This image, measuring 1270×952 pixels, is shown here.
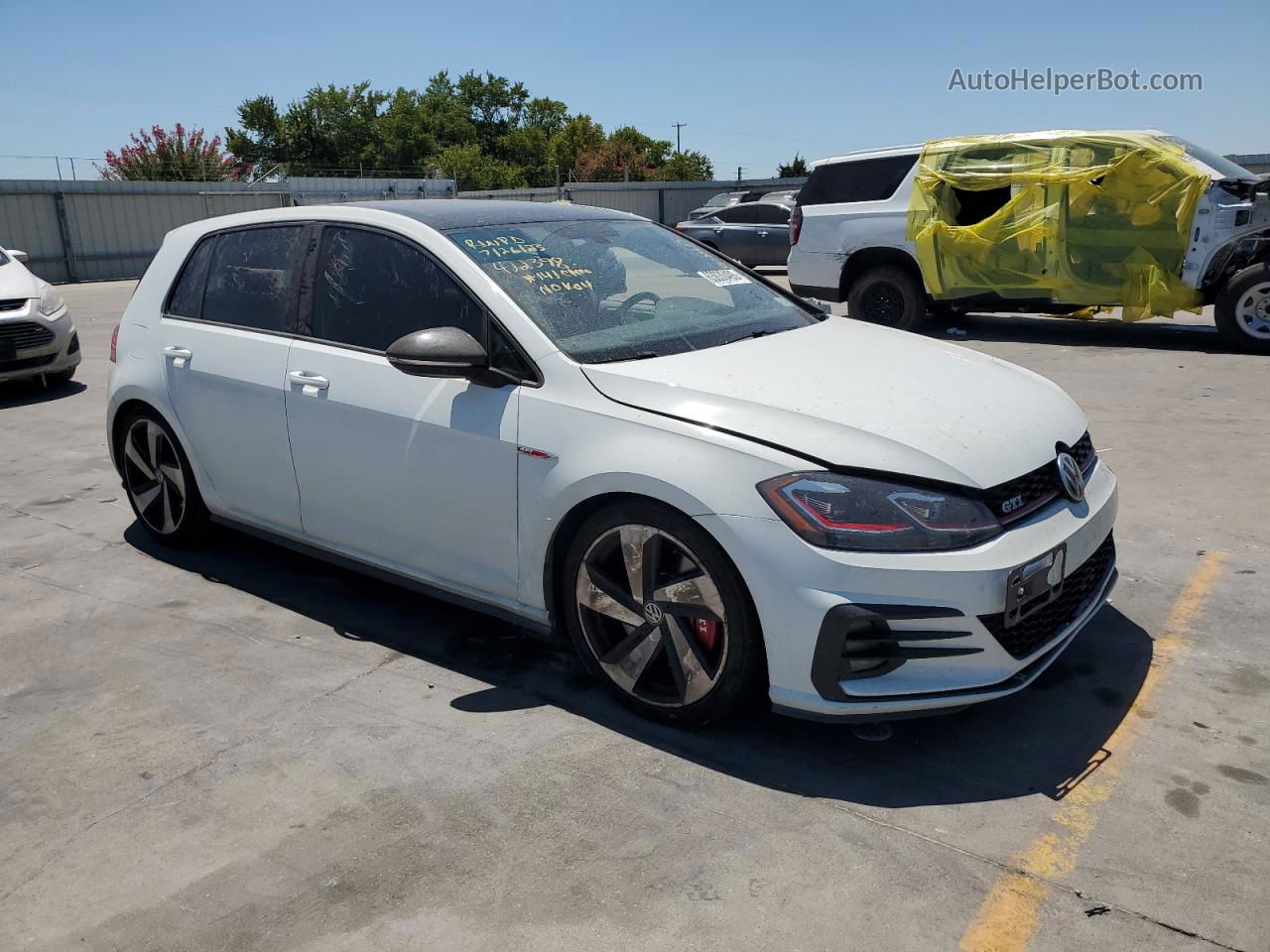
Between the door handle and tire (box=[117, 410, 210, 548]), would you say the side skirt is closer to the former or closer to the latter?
tire (box=[117, 410, 210, 548])

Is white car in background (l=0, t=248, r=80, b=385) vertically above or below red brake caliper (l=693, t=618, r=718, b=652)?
above

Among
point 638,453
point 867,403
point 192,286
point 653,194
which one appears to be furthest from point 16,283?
point 653,194

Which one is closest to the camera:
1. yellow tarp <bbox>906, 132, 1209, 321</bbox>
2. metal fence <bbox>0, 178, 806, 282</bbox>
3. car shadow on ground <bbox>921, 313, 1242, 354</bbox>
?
yellow tarp <bbox>906, 132, 1209, 321</bbox>

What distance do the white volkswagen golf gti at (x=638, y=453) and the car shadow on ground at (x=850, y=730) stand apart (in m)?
0.22

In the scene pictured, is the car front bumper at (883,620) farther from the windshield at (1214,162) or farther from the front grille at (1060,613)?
the windshield at (1214,162)

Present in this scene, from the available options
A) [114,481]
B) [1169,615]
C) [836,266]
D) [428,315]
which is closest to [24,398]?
[114,481]

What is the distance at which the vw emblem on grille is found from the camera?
3.26 meters

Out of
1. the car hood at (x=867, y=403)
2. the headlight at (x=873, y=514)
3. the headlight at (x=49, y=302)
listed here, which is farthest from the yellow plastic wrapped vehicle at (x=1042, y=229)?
the headlight at (x=873, y=514)

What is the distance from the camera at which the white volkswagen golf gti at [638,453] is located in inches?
116

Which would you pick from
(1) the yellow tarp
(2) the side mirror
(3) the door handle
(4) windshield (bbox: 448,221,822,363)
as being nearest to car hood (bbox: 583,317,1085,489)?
(4) windshield (bbox: 448,221,822,363)

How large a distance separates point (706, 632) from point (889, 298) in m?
9.28

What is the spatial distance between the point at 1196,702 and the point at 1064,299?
7923 millimetres

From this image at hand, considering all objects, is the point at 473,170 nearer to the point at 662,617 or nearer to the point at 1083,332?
the point at 1083,332

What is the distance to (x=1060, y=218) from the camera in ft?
34.0
